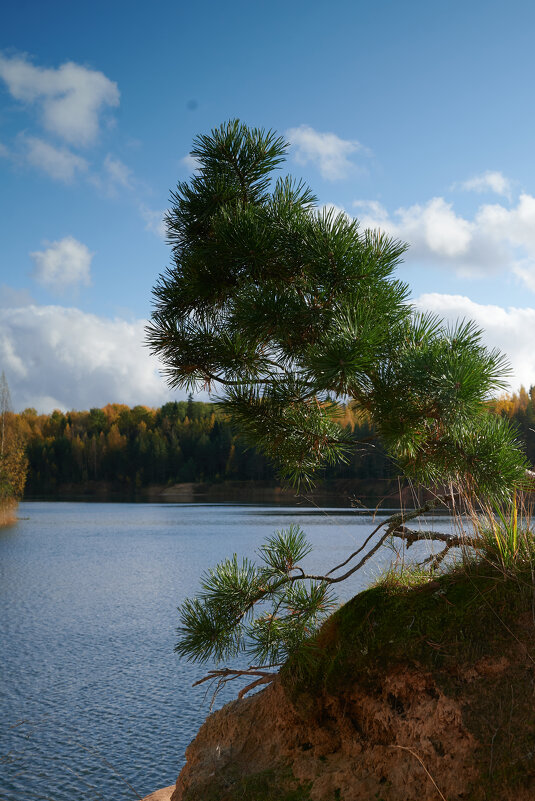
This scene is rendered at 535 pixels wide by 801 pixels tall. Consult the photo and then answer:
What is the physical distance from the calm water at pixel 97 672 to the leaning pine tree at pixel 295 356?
1.97 ft

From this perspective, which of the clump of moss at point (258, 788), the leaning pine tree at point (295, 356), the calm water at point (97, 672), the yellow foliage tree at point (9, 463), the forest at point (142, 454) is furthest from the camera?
the forest at point (142, 454)

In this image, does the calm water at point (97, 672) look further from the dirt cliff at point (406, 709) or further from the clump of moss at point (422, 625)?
the dirt cliff at point (406, 709)

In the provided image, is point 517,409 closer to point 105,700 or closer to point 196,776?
point 105,700

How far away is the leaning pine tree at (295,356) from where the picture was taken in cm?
275

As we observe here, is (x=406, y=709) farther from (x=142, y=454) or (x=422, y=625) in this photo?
(x=142, y=454)

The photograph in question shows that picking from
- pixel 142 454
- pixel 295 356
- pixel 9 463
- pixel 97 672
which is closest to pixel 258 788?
pixel 295 356

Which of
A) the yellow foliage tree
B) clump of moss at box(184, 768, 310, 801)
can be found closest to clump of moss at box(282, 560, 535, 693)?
clump of moss at box(184, 768, 310, 801)

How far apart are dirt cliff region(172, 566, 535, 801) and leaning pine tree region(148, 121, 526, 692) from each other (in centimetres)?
34

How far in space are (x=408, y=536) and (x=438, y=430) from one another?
2.70 ft

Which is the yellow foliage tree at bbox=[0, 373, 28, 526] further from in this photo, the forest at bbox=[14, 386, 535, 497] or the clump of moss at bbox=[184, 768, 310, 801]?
the forest at bbox=[14, 386, 535, 497]

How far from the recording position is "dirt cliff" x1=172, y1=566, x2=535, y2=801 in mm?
2982

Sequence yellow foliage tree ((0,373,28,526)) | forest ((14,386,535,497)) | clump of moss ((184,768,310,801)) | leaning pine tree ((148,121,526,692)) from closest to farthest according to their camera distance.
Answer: leaning pine tree ((148,121,526,692))
clump of moss ((184,768,310,801))
yellow foliage tree ((0,373,28,526))
forest ((14,386,535,497))

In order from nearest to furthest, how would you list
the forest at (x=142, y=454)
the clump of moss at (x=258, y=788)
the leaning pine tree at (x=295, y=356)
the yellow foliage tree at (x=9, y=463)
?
the leaning pine tree at (x=295, y=356), the clump of moss at (x=258, y=788), the yellow foliage tree at (x=9, y=463), the forest at (x=142, y=454)

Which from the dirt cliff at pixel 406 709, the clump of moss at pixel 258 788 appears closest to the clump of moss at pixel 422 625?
the dirt cliff at pixel 406 709
